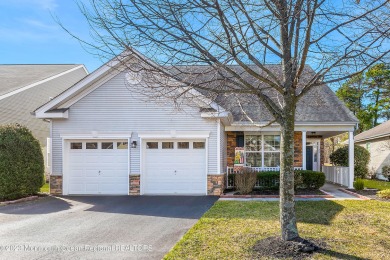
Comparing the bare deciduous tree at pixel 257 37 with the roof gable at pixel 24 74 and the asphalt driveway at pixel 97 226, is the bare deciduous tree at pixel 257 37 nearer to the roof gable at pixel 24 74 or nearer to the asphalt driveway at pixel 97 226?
the asphalt driveway at pixel 97 226

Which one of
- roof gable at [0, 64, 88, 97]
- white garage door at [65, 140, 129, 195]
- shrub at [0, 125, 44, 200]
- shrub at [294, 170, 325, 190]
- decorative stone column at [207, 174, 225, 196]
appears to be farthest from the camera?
roof gable at [0, 64, 88, 97]

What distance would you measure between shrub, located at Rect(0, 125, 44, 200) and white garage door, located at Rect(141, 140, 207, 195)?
394cm

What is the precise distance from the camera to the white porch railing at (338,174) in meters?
15.2

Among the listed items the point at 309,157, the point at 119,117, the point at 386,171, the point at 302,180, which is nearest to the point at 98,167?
the point at 119,117

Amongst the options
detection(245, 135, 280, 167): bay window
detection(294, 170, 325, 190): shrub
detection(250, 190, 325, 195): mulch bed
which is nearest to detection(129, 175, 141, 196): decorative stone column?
detection(250, 190, 325, 195): mulch bed

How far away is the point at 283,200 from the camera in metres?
6.16

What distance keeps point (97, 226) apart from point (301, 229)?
459cm

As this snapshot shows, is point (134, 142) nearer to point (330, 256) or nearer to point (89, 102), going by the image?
point (89, 102)

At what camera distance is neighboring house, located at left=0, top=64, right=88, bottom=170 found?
18.5m

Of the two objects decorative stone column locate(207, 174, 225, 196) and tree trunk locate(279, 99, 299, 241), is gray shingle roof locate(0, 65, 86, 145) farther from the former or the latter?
tree trunk locate(279, 99, 299, 241)

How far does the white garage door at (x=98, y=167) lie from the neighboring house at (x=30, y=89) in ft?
15.5

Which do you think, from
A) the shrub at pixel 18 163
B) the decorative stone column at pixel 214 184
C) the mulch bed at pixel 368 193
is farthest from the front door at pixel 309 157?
the shrub at pixel 18 163

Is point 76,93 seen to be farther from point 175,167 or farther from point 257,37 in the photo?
point 257,37

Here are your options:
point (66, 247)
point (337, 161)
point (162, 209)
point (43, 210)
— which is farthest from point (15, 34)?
point (337, 161)
